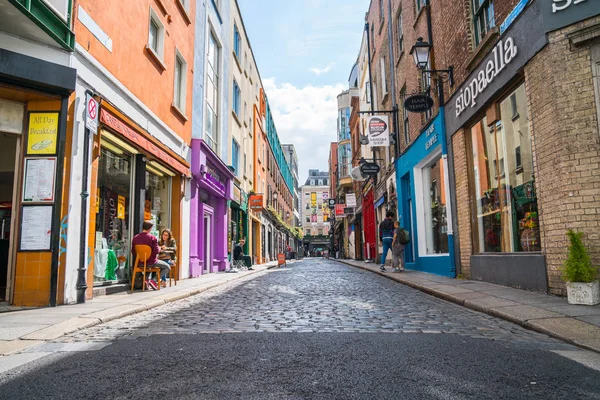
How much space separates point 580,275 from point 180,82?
11692 millimetres

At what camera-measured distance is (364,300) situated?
737 cm

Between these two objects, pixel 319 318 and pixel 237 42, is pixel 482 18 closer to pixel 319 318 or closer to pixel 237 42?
pixel 319 318

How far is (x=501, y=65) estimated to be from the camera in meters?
8.11

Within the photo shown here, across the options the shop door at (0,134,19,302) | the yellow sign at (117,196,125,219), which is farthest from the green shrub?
the shop door at (0,134,19,302)

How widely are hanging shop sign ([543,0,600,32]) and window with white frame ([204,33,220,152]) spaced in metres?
11.7

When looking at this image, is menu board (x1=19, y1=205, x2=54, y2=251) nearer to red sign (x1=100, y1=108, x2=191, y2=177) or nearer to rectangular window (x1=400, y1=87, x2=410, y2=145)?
red sign (x1=100, y1=108, x2=191, y2=177)

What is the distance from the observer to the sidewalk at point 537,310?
4270 mm

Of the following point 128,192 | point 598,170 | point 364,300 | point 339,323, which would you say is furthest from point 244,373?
point 128,192

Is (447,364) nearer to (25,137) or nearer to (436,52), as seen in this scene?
(25,137)

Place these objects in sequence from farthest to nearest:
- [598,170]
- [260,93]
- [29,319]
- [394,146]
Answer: [260,93], [394,146], [598,170], [29,319]

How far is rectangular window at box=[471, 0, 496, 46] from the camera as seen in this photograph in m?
9.05

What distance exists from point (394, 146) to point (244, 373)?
1597cm

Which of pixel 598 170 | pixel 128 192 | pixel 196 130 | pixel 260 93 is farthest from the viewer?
pixel 260 93

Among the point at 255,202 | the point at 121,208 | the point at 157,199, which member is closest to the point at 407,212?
the point at 157,199
